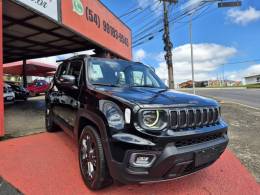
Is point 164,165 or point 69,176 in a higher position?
point 164,165

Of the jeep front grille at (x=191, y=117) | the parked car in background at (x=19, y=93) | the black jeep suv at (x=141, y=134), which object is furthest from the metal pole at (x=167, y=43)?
the jeep front grille at (x=191, y=117)

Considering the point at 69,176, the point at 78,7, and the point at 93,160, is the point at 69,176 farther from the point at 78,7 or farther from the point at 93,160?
the point at 78,7

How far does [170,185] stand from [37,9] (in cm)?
626

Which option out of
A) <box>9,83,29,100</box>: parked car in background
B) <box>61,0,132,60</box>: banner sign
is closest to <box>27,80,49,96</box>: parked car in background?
<box>9,83,29,100</box>: parked car in background

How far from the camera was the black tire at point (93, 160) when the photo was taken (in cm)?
313

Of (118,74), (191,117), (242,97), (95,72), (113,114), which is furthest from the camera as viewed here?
(242,97)

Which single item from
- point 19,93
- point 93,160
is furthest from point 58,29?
point 93,160

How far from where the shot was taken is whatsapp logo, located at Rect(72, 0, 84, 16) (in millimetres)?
9836

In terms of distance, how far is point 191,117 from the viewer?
3.17m

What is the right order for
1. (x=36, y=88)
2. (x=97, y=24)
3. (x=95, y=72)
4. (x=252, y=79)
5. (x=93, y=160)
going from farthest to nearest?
(x=252, y=79) → (x=36, y=88) → (x=97, y=24) → (x=95, y=72) → (x=93, y=160)

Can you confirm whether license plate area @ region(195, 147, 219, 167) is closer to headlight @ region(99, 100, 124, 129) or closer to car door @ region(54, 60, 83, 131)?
headlight @ region(99, 100, 124, 129)

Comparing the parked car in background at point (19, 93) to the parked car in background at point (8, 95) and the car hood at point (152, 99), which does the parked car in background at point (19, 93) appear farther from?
the car hood at point (152, 99)

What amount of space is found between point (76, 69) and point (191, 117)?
2.44 meters

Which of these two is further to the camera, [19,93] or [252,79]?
[252,79]
